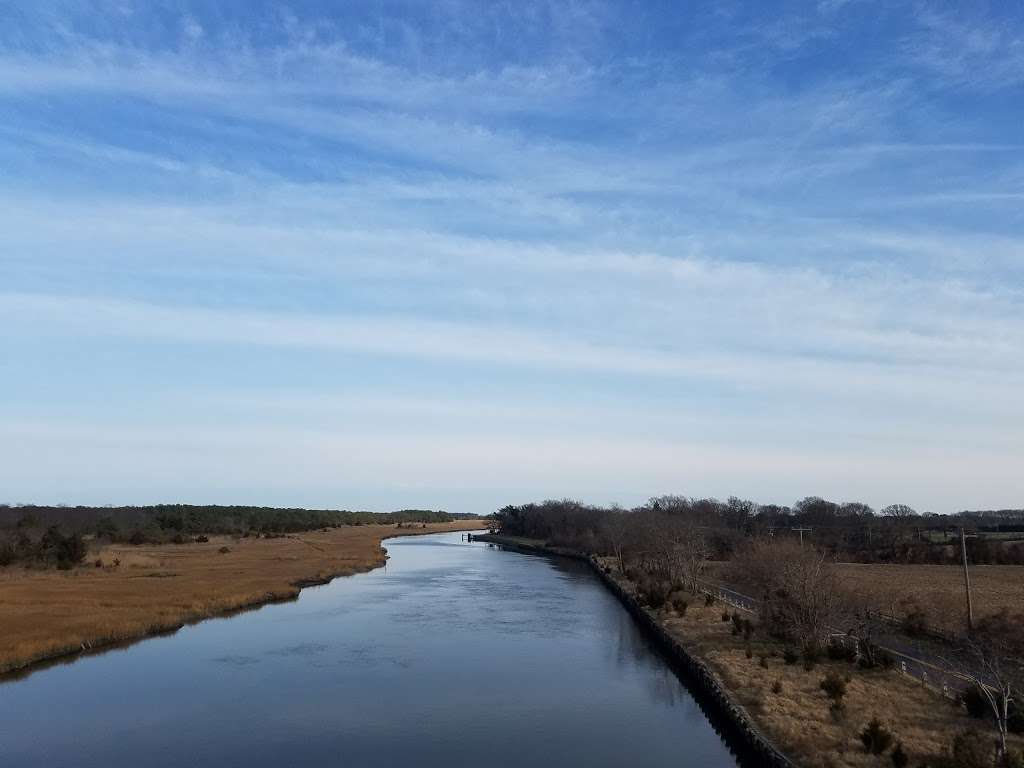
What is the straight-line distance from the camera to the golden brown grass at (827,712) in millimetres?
19766

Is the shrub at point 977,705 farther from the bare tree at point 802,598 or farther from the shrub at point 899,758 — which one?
the bare tree at point 802,598

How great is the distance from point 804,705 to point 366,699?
1442 centimetres

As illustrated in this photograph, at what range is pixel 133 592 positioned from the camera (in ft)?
168

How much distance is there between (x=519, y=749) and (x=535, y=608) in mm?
31128

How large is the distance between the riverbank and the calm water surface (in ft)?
4.25

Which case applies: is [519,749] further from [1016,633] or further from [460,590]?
[460,590]

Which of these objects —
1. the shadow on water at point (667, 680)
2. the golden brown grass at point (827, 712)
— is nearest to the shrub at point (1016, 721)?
the golden brown grass at point (827, 712)

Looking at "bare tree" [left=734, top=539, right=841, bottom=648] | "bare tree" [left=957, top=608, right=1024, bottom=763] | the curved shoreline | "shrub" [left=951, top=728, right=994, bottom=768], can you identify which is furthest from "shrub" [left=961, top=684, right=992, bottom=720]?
"bare tree" [left=734, top=539, right=841, bottom=648]

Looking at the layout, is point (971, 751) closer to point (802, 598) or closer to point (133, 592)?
point (802, 598)

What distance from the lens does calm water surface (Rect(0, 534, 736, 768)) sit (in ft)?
74.8

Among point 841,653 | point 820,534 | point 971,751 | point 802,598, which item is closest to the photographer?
point 971,751

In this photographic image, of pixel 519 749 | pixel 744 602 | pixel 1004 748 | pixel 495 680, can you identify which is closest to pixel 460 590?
pixel 744 602

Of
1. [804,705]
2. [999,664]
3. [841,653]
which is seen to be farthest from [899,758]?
[841,653]

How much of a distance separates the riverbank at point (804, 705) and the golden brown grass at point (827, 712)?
0.02 m
